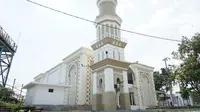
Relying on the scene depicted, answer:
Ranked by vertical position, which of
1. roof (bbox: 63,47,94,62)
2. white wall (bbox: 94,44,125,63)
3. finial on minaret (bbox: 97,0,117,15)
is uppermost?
finial on minaret (bbox: 97,0,117,15)

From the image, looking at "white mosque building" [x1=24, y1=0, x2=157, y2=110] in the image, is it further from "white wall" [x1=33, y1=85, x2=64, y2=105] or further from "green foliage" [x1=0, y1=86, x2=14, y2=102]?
"green foliage" [x1=0, y1=86, x2=14, y2=102]

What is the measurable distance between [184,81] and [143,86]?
38.6 ft

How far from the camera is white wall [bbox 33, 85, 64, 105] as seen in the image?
47.7ft

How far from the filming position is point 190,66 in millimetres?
13602

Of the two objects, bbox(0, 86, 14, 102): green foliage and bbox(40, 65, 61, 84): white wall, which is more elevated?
bbox(40, 65, 61, 84): white wall

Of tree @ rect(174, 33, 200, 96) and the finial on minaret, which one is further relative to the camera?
the finial on minaret

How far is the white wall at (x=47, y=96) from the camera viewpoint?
14527 mm

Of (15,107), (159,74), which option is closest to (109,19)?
(15,107)

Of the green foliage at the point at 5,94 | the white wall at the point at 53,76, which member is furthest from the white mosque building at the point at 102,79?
the green foliage at the point at 5,94

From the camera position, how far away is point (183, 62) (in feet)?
48.2

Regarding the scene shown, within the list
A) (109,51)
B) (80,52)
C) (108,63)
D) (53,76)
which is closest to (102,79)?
(108,63)

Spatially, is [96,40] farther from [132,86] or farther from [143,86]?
[143,86]

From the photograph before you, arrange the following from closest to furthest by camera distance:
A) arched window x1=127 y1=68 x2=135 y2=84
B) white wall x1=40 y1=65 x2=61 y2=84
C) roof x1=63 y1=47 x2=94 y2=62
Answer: roof x1=63 y1=47 x2=94 y2=62 < arched window x1=127 y1=68 x2=135 y2=84 < white wall x1=40 y1=65 x2=61 y2=84

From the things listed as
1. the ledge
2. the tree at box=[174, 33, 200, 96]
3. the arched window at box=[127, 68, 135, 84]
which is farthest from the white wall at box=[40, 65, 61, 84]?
the tree at box=[174, 33, 200, 96]
